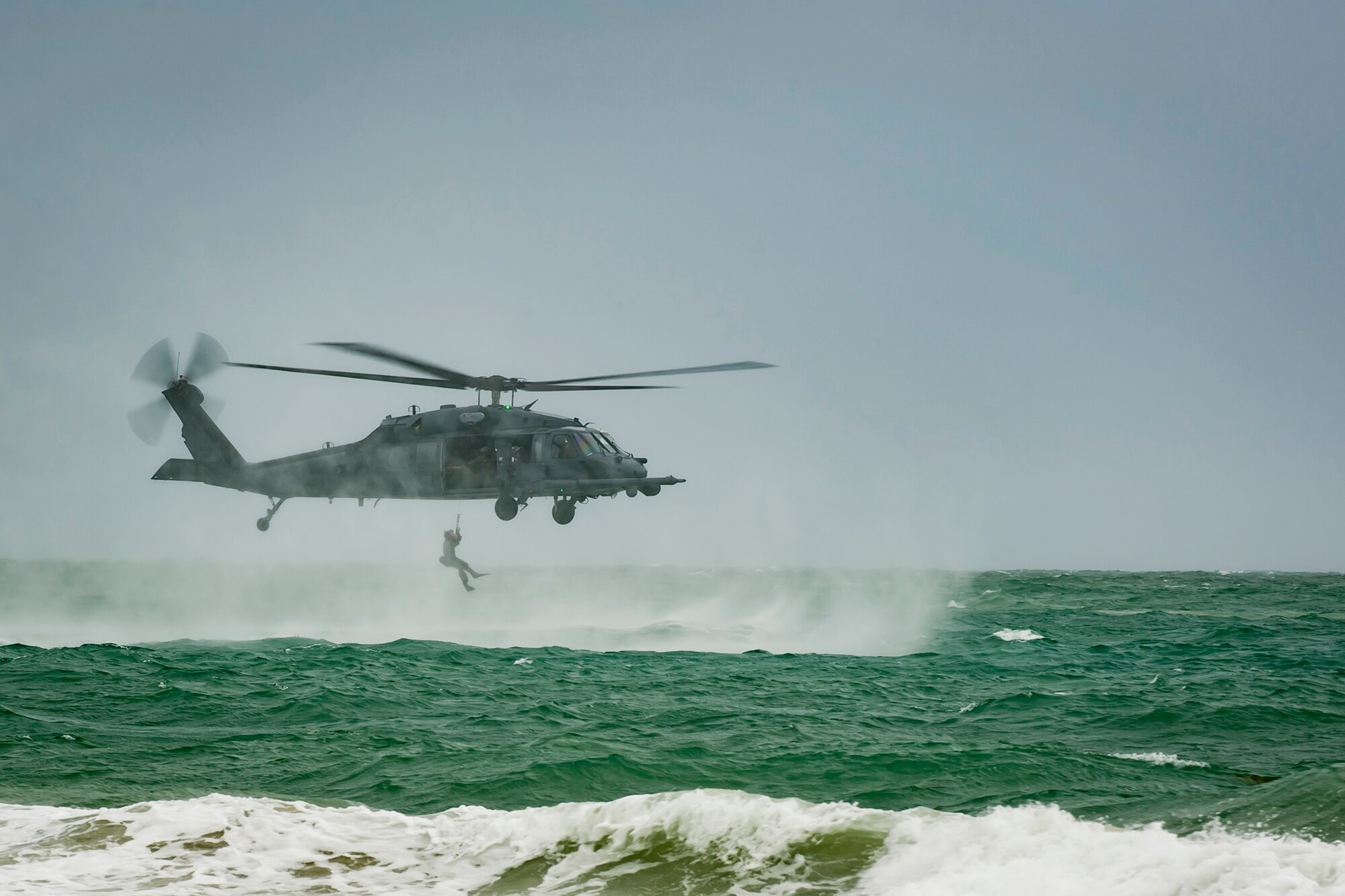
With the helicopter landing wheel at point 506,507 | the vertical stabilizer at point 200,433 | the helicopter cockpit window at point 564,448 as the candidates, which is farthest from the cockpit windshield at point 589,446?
the vertical stabilizer at point 200,433

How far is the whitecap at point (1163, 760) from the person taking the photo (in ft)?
42.8

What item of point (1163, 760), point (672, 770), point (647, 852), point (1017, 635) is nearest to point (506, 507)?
point (672, 770)

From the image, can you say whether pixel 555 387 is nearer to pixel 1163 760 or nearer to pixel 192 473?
pixel 192 473

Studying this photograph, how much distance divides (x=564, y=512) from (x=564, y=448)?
4.27 feet

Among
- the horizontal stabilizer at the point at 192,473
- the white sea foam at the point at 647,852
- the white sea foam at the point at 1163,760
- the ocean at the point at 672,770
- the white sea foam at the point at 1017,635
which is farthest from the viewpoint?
the white sea foam at the point at 1017,635

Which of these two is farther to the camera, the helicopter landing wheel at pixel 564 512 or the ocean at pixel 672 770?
the helicopter landing wheel at pixel 564 512

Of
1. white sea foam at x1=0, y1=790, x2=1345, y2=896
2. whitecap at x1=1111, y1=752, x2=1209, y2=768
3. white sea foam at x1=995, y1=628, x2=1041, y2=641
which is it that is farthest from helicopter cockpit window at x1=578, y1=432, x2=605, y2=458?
white sea foam at x1=995, y1=628, x2=1041, y2=641

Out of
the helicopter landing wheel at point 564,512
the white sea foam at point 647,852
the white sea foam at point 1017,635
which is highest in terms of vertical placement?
the helicopter landing wheel at point 564,512

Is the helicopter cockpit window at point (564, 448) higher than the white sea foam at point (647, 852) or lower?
higher

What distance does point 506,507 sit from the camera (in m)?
20.1

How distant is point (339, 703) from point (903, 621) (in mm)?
29799

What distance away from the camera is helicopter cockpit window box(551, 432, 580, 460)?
19797mm

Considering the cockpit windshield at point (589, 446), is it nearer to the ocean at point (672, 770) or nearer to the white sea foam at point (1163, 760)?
the ocean at point (672, 770)

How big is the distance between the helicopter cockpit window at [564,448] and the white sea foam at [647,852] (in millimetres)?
9744
